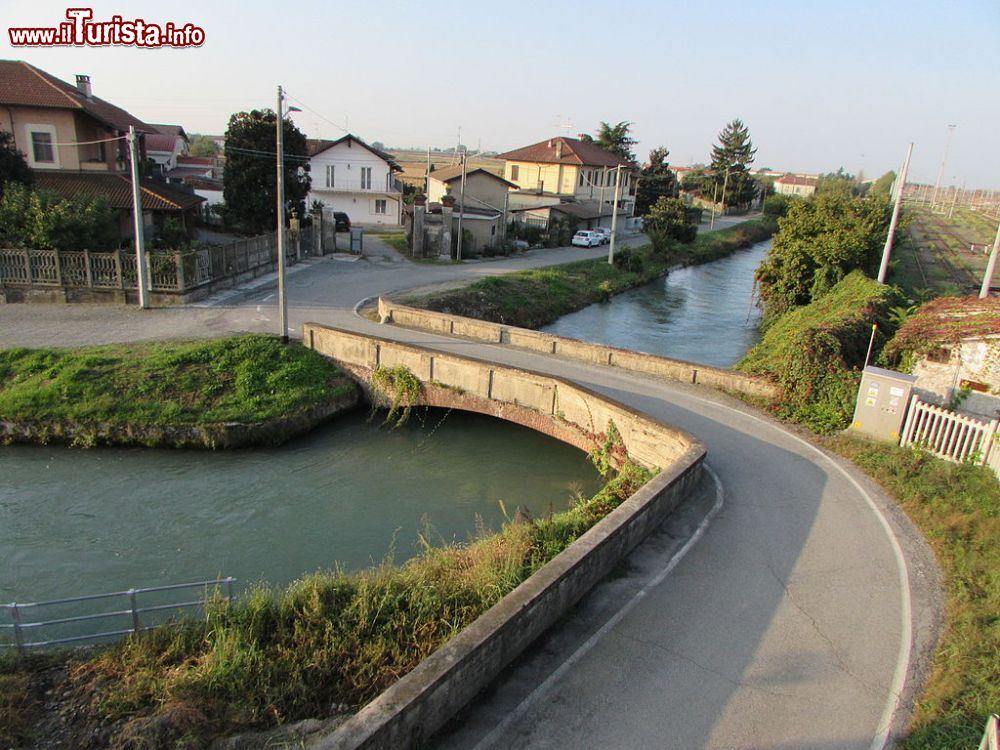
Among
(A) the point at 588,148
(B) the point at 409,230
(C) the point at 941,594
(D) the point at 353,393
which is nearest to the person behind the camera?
(C) the point at 941,594

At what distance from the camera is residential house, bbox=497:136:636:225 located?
55.5 meters

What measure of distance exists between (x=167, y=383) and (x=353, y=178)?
104 ft

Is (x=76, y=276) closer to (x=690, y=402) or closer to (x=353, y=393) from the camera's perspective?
(x=353, y=393)

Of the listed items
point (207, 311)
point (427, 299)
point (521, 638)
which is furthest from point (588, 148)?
point (521, 638)

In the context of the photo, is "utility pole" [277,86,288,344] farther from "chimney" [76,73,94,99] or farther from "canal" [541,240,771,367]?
"chimney" [76,73,94,99]

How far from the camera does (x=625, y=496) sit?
11203 mm

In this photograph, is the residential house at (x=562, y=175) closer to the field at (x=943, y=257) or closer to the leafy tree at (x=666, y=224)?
the leafy tree at (x=666, y=224)

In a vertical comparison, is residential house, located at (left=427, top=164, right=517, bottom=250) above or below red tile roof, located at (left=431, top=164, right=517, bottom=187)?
below

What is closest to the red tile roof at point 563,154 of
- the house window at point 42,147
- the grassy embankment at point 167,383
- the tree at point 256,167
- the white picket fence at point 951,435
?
the tree at point 256,167

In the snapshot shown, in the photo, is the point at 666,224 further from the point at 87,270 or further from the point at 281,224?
the point at 87,270

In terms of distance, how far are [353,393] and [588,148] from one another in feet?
162

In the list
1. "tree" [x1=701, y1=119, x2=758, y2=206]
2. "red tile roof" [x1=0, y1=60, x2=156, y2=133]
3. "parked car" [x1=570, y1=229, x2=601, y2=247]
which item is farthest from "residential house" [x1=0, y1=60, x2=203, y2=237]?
"tree" [x1=701, y1=119, x2=758, y2=206]

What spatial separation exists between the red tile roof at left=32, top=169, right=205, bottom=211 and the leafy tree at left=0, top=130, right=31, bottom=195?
5.59 ft

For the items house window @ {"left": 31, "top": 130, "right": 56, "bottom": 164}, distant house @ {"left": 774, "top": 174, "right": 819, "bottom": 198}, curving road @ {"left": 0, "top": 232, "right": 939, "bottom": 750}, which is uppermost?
distant house @ {"left": 774, "top": 174, "right": 819, "bottom": 198}
